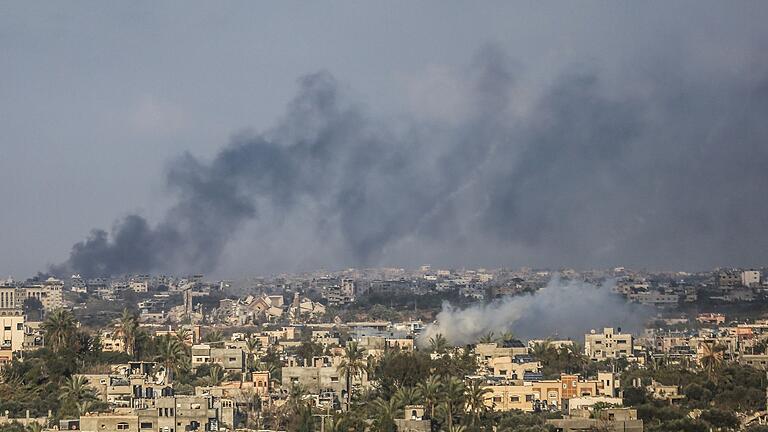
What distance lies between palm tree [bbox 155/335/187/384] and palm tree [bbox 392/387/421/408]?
11.3 m

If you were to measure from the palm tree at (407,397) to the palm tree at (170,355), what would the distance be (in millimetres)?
11267

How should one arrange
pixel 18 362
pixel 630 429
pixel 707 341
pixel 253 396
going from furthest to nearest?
pixel 707 341 < pixel 18 362 < pixel 253 396 < pixel 630 429

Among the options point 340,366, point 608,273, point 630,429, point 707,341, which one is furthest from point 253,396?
point 608,273

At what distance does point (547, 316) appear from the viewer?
313 feet

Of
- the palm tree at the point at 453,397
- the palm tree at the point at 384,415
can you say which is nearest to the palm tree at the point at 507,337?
the palm tree at the point at 453,397

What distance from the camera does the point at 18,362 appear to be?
6316 centimetres

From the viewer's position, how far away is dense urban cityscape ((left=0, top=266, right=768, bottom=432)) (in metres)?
49.8

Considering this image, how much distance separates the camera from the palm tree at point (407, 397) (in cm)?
5144

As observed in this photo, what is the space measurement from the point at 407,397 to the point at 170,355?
570 inches

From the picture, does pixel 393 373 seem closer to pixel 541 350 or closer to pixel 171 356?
pixel 171 356

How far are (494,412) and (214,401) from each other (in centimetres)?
763

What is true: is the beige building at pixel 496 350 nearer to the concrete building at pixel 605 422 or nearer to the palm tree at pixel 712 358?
the palm tree at pixel 712 358

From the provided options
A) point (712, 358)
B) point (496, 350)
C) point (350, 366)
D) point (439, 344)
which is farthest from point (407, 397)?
point (439, 344)

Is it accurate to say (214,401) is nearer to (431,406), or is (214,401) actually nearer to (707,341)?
(431,406)
